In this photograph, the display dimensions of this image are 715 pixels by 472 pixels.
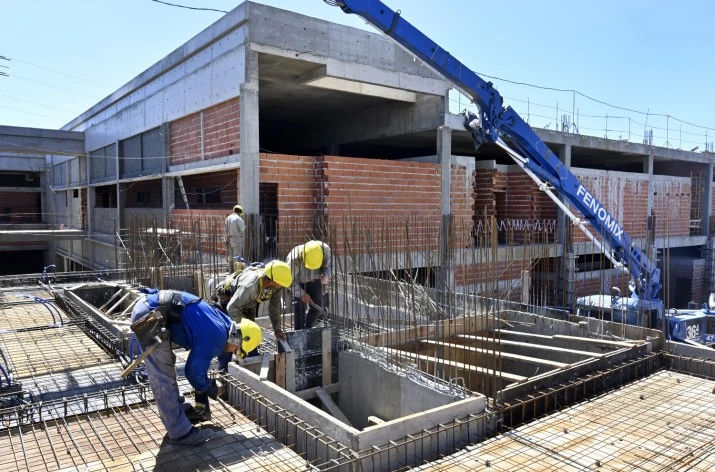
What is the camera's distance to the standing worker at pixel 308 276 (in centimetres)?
574

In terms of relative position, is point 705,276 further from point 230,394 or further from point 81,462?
point 81,462

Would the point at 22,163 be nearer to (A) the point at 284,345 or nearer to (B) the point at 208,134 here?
(B) the point at 208,134

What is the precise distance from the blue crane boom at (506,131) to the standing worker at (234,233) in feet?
10.9

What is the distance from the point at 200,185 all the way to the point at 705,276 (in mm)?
15509

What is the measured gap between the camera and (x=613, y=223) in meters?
9.91

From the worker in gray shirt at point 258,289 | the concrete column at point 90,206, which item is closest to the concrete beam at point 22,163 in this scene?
the concrete column at point 90,206

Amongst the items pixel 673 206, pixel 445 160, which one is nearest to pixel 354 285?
pixel 445 160

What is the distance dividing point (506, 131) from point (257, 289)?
5755 millimetres

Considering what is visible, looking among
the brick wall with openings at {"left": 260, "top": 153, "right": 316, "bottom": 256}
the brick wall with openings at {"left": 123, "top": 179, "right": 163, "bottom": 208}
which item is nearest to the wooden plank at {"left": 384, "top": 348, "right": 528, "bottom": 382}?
the brick wall with openings at {"left": 260, "top": 153, "right": 316, "bottom": 256}

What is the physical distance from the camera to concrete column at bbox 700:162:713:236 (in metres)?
16.6

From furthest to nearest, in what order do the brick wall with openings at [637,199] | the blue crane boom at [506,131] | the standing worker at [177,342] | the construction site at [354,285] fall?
the brick wall with openings at [637,199] < the blue crane boom at [506,131] < the construction site at [354,285] < the standing worker at [177,342]

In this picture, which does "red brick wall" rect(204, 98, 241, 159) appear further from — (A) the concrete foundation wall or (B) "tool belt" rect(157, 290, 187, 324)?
(B) "tool belt" rect(157, 290, 187, 324)

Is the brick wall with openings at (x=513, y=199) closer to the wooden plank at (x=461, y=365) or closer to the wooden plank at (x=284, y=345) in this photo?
the wooden plank at (x=461, y=365)

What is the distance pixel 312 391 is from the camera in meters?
5.48
